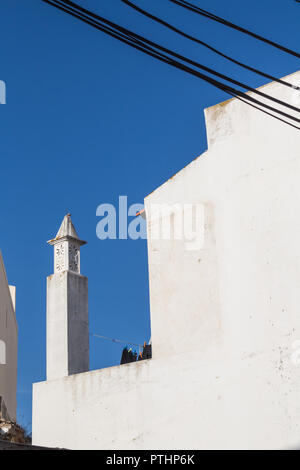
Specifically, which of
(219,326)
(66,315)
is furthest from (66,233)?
(219,326)

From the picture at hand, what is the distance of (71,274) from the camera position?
45.0ft

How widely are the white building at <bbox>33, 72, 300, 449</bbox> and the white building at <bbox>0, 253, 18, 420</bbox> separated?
5.43 meters

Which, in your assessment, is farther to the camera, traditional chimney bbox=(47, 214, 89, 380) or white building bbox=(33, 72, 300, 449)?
traditional chimney bbox=(47, 214, 89, 380)

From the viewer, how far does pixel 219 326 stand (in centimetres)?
1202

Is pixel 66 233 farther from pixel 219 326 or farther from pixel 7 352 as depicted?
pixel 7 352

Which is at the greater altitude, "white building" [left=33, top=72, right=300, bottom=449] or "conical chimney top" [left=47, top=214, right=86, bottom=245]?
"conical chimney top" [left=47, top=214, right=86, bottom=245]

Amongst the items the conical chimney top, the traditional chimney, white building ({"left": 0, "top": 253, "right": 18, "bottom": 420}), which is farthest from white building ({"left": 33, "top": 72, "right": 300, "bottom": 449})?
white building ({"left": 0, "top": 253, "right": 18, "bottom": 420})

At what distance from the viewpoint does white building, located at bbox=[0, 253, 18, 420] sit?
757 inches

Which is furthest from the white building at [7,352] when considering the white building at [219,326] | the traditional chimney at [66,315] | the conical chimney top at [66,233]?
the white building at [219,326]

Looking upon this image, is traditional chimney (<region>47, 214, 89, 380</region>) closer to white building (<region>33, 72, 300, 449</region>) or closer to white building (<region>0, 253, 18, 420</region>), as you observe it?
white building (<region>33, 72, 300, 449</region>)

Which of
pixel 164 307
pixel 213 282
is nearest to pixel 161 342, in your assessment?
pixel 164 307

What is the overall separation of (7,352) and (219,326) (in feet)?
32.9

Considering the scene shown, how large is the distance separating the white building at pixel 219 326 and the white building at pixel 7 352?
5434 mm

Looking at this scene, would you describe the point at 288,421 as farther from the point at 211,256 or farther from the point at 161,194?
the point at 161,194
